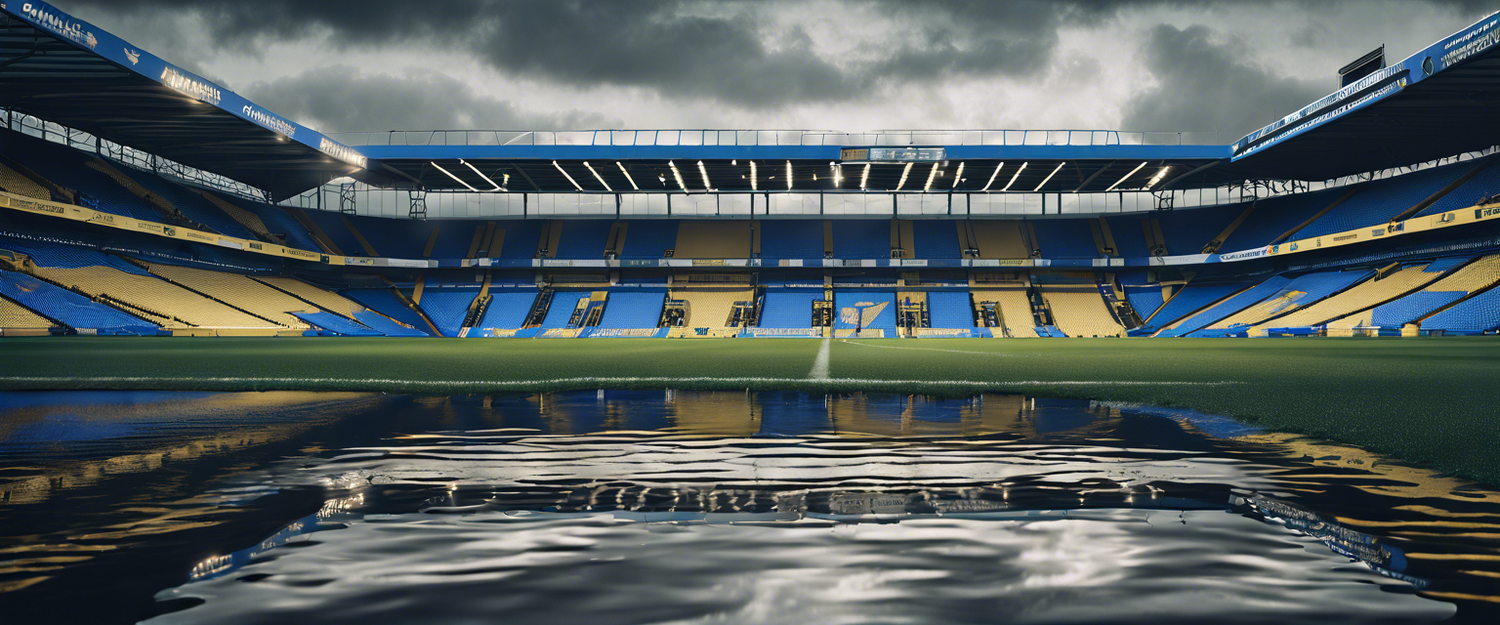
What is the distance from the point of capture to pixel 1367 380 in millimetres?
7086

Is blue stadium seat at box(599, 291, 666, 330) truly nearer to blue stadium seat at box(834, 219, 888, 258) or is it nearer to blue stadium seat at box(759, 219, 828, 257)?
blue stadium seat at box(759, 219, 828, 257)

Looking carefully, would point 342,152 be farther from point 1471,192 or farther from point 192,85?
point 1471,192

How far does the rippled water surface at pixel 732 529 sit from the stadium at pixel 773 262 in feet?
1.64

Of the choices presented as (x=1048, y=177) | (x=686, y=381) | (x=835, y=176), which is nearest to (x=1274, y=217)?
(x=1048, y=177)

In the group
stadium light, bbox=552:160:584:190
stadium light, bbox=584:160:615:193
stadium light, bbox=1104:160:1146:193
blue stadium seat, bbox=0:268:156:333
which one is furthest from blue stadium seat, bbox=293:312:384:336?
stadium light, bbox=1104:160:1146:193

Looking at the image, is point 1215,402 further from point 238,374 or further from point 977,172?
point 977,172

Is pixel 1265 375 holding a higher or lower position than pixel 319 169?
lower

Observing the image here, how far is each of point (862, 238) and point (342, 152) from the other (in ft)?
104

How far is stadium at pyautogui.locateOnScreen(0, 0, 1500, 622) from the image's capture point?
7020 millimetres

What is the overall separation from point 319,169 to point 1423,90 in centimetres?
5068

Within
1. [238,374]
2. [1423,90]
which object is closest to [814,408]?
[238,374]

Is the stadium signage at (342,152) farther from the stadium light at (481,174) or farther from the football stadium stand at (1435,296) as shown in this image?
the football stadium stand at (1435,296)

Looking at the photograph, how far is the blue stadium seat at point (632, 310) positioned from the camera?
4106cm

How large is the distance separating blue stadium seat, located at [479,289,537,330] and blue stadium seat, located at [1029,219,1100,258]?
35.0m
